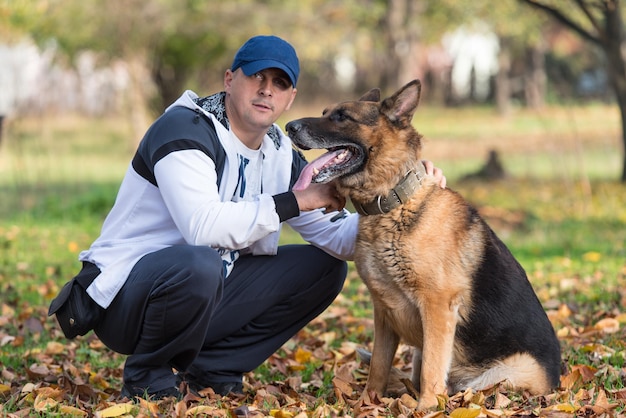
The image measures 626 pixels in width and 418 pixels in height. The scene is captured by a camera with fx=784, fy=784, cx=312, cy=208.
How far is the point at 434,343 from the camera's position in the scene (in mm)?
3531

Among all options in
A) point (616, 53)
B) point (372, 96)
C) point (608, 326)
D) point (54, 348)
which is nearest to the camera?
point (372, 96)

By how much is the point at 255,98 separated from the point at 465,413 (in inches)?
68.6

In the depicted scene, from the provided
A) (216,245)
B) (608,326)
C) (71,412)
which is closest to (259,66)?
(216,245)

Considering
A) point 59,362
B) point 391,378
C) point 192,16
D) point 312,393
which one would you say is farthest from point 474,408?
→ point 192,16

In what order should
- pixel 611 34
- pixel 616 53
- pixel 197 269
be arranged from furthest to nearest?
pixel 616 53
pixel 611 34
pixel 197 269

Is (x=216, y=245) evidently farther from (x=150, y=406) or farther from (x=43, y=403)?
(x=43, y=403)

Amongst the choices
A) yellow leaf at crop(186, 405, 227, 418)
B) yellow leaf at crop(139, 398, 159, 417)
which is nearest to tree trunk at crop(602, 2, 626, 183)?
yellow leaf at crop(186, 405, 227, 418)

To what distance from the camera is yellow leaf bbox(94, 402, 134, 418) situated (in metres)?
3.28

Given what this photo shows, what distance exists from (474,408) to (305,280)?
3.92 feet

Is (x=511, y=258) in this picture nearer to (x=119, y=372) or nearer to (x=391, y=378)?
(x=391, y=378)

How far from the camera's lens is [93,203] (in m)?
10.8

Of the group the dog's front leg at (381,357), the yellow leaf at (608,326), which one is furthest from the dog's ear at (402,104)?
the yellow leaf at (608,326)

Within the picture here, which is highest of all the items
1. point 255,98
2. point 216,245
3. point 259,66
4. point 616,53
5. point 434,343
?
point 616,53

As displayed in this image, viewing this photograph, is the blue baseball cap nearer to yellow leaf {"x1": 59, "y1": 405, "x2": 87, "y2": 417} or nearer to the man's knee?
the man's knee
